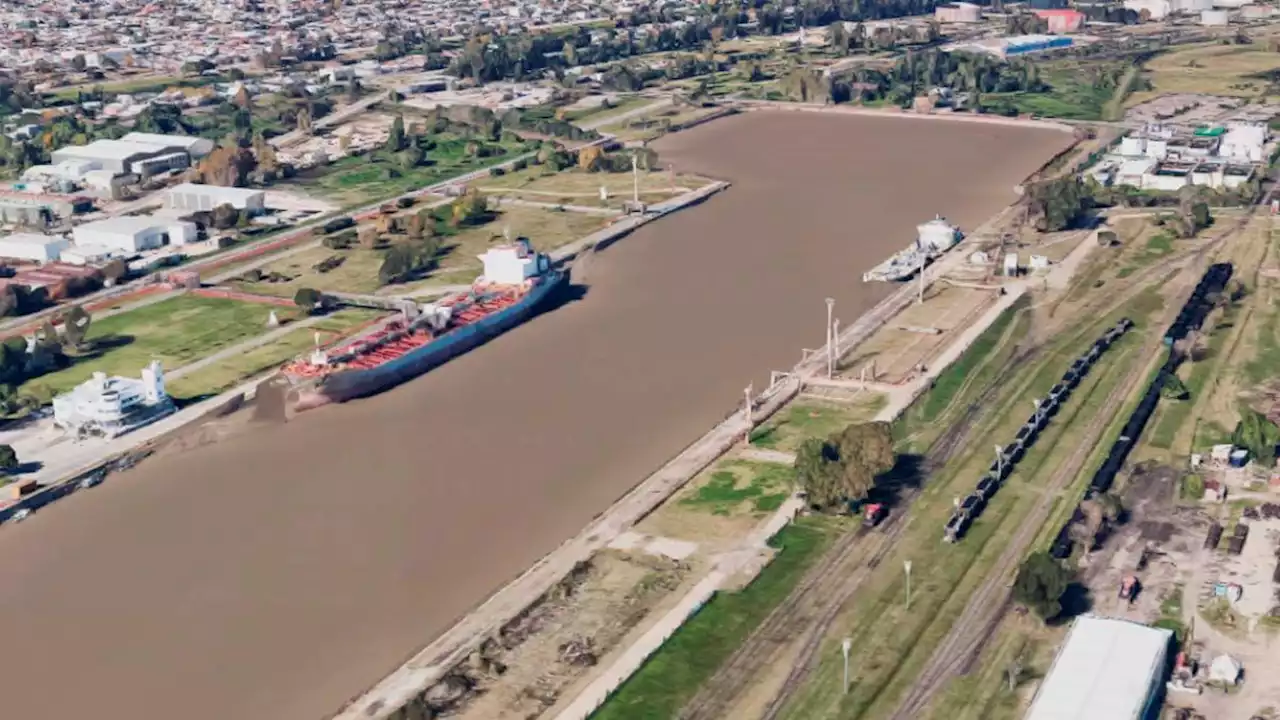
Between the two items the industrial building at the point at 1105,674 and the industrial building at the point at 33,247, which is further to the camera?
the industrial building at the point at 33,247

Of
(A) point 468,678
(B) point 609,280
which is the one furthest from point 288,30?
(A) point 468,678

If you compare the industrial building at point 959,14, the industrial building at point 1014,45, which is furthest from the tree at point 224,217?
the industrial building at point 959,14

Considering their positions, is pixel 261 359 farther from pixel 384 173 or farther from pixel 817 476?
pixel 384 173

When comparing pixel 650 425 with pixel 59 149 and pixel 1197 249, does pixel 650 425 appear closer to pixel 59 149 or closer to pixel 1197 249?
pixel 1197 249

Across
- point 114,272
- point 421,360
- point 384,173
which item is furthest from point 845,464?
point 384,173

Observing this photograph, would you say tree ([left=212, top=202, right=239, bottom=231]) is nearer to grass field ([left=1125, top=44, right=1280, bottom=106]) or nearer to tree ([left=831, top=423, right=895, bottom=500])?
tree ([left=831, top=423, right=895, bottom=500])

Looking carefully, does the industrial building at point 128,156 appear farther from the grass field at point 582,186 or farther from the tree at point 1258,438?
the tree at point 1258,438
